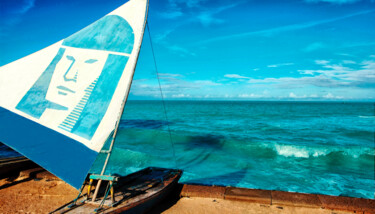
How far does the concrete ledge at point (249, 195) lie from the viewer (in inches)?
253

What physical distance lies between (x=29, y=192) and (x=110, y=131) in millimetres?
4203

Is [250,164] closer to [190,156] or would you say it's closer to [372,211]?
[190,156]

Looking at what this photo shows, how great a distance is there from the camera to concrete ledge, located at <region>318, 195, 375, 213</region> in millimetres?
5957

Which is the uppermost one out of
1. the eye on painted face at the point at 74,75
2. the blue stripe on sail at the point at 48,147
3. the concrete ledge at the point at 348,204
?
the eye on painted face at the point at 74,75

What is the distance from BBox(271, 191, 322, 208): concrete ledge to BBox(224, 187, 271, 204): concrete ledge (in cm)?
19

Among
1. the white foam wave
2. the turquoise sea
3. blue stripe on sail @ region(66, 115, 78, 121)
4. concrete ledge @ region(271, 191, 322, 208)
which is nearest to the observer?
blue stripe on sail @ region(66, 115, 78, 121)

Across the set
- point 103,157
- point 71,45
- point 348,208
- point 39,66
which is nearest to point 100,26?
point 71,45

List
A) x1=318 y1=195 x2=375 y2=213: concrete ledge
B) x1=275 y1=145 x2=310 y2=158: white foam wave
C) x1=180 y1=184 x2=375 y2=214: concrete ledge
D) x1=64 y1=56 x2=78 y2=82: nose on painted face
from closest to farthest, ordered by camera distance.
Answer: x1=64 y1=56 x2=78 y2=82: nose on painted face → x1=318 y1=195 x2=375 y2=213: concrete ledge → x1=180 y1=184 x2=375 y2=214: concrete ledge → x1=275 y1=145 x2=310 y2=158: white foam wave

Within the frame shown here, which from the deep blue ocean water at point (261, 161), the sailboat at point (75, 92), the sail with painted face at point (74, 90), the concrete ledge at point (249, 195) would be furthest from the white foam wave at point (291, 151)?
the sail with painted face at point (74, 90)

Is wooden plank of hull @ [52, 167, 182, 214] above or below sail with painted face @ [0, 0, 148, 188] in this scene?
below

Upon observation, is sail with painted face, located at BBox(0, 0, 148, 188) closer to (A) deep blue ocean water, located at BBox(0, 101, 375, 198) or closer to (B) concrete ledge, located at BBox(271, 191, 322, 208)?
(B) concrete ledge, located at BBox(271, 191, 322, 208)

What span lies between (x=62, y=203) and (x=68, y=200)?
0.20 meters

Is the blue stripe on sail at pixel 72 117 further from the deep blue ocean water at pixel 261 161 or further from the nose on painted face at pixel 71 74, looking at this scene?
the deep blue ocean water at pixel 261 161

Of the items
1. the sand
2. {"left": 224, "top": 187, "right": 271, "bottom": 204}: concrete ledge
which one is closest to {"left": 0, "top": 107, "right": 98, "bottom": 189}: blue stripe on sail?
the sand
